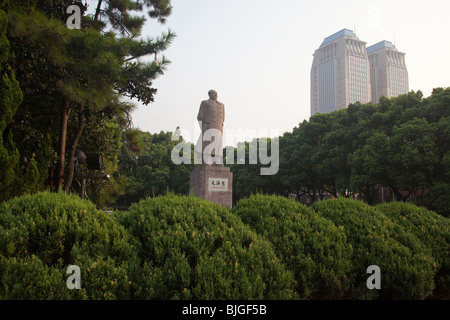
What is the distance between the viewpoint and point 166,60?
8.84 m

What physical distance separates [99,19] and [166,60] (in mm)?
3689

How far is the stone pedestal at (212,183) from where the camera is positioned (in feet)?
33.9

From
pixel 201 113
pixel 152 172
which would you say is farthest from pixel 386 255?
pixel 152 172

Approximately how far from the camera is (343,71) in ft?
306

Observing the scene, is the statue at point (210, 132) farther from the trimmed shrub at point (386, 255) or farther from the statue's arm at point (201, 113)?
the trimmed shrub at point (386, 255)

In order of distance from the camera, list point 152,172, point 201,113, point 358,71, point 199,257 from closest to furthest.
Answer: point 199,257
point 201,113
point 152,172
point 358,71

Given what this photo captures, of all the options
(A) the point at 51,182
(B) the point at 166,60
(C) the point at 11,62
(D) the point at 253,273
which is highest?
(B) the point at 166,60

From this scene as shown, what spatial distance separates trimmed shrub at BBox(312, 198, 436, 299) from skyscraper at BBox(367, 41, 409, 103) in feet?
303

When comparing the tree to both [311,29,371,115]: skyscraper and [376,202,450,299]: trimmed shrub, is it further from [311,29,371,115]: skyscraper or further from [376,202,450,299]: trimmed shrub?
[311,29,371,115]: skyscraper

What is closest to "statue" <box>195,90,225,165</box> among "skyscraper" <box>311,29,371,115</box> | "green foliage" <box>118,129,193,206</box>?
"green foliage" <box>118,129,193,206</box>

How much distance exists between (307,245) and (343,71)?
318ft

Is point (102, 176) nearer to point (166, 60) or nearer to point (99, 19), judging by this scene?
point (166, 60)

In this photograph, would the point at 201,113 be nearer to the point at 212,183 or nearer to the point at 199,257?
the point at 212,183
